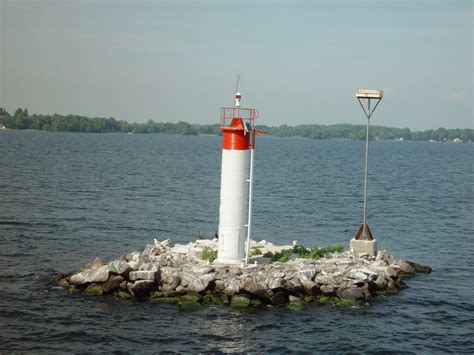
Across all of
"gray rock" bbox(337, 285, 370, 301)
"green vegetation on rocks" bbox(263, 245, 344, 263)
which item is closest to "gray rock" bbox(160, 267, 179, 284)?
"green vegetation on rocks" bbox(263, 245, 344, 263)

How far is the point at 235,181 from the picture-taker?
29.0m

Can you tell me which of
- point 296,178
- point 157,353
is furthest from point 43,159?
point 157,353

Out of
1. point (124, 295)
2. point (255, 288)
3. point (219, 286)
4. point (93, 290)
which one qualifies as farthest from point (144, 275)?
point (255, 288)

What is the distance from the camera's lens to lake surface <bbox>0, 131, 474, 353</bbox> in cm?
2428

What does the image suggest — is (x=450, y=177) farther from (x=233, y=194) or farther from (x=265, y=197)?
(x=233, y=194)

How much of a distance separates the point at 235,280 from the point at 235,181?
4.01 metres

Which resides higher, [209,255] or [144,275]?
[209,255]

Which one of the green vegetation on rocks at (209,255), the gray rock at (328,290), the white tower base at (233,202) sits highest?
the white tower base at (233,202)

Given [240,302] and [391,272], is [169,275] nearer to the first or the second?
[240,302]

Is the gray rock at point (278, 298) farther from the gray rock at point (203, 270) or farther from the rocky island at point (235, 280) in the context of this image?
the gray rock at point (203, 270)

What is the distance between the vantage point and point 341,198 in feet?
219

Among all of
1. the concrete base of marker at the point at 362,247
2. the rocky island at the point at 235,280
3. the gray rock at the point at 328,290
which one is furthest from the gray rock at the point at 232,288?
the concrete base of marker at the point at 362,247

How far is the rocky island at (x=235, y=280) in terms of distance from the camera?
27.3m

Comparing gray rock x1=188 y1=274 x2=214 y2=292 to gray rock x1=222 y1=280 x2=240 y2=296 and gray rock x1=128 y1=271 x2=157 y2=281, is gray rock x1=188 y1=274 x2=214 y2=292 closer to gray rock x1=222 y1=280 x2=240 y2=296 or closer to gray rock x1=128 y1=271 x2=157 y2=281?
gray rock x1=222 y1=280 x2=240 y2=296
